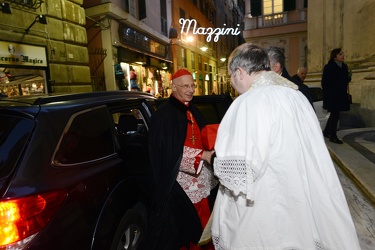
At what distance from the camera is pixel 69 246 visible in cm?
161

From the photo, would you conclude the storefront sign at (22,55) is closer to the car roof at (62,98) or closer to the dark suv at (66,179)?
the car roof at (62,98)

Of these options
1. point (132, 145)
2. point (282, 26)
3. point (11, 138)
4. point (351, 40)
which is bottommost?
point (132, 145)

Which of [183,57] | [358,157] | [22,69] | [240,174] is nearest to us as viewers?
[240,174]

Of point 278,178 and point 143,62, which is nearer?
point 278,178

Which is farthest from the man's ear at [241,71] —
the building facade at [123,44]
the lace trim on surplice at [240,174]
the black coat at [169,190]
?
the building facade at [123,44]

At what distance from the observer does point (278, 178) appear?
153cm

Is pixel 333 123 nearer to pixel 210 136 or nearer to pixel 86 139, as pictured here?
pixel 210 136

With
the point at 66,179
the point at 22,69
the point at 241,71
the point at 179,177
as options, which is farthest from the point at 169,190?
the point at 22,69

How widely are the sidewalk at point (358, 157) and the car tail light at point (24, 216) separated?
3669 millimetres

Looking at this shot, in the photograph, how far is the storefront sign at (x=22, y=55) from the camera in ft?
22.6

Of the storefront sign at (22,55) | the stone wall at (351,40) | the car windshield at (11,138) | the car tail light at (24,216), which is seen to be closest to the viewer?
the car tail light at (24,216)

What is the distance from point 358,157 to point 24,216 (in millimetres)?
5081

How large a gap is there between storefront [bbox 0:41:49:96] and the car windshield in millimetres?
6332

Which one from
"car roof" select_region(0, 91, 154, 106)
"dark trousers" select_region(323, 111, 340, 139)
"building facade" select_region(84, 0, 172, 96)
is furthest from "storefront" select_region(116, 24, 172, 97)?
"car roof" select_region(0, 91, 154, 106)
